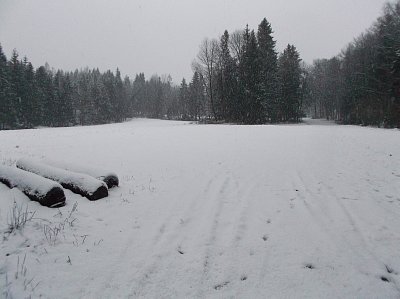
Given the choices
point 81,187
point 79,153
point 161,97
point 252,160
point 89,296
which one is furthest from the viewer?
point 161,97

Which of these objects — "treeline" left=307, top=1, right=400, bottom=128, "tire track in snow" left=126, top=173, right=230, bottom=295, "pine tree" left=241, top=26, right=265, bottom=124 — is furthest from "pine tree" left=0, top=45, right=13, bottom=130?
"treeline" left=307, top=1, right=400, bottom=128

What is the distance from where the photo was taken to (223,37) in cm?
4384

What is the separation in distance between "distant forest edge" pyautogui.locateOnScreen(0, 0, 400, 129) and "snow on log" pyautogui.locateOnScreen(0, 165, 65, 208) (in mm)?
35055

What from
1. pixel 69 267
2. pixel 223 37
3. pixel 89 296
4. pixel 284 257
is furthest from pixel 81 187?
pixel 223 37

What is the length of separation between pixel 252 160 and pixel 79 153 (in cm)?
747

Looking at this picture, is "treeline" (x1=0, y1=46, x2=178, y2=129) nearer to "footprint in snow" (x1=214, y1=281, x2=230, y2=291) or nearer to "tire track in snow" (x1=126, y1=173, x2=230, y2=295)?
"tire track in snow" (x1=126, y1=173, x2=230, y2=295)

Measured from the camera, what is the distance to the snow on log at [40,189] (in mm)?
5051

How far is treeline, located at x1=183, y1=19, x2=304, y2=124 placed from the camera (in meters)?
40.0

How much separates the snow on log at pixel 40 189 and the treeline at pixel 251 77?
3705cm

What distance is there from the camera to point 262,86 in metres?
39.5

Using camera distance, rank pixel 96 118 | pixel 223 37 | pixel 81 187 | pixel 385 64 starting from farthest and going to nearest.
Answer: pixel 96 118 < pixel 223 37 < pixel 385 64 < pixel 81 187

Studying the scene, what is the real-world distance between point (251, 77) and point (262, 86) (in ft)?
7.36

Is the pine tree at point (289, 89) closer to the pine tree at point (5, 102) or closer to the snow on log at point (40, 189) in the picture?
the snow on log at point (40, 189)

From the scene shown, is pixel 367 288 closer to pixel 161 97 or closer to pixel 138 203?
pixel 138 203
